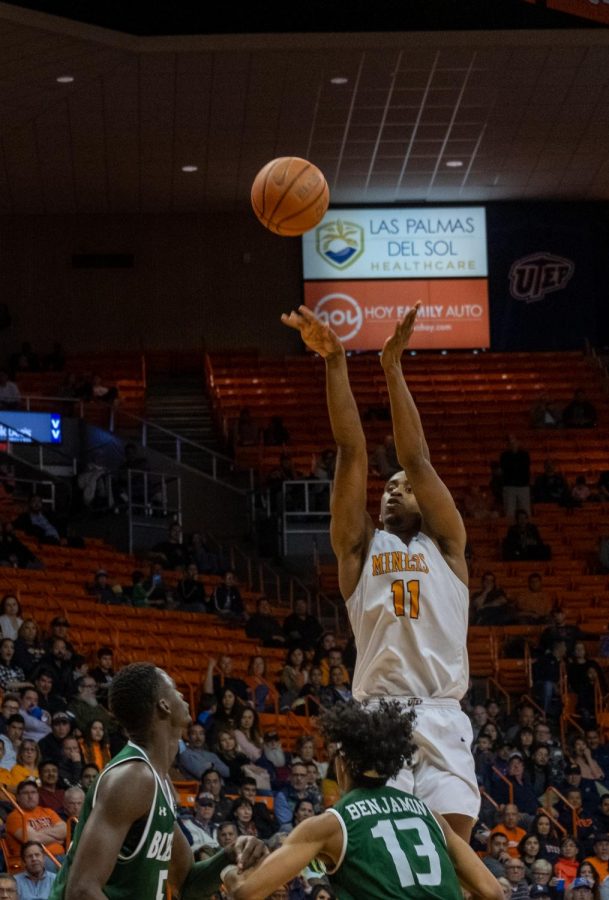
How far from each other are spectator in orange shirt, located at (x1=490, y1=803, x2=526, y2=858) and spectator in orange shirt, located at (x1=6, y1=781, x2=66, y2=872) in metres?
4.53

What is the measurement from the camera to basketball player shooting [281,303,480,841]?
5828 mm

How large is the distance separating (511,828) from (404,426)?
30.8ft

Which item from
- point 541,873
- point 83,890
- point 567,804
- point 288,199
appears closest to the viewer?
point 83,890

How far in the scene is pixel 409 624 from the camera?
5.95 meters

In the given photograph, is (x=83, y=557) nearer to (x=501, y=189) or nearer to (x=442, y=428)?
(x=442, y=428)

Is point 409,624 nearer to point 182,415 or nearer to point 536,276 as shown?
point 182,415

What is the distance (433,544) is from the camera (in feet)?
20.1

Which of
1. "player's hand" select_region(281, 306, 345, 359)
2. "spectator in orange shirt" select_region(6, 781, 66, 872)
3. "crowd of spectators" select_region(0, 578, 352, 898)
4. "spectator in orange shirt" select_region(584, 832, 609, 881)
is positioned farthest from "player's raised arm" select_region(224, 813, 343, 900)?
"spectator in orange shirt" select_region(584, 832, 609, 881)

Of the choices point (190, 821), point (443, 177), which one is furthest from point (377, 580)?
point (443, 177)

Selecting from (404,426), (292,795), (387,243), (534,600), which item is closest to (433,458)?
(534,600)

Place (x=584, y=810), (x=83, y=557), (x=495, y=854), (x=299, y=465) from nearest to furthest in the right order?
1. (x=495, y=854)
2. (x=584, y=810)
3. (x=83, y=557)
4. (x=299, y=465)

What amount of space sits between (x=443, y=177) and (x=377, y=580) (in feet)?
71.9

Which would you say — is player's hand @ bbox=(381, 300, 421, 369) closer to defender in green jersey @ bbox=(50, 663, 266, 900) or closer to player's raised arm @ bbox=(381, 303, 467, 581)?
player's raised arm @ bbox=(381, 303, 467, 581)

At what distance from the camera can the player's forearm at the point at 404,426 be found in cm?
608
